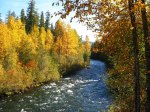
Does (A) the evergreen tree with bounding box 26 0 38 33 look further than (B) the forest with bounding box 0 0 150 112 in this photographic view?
Yes

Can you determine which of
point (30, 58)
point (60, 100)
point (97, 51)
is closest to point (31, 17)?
point (30, 58)

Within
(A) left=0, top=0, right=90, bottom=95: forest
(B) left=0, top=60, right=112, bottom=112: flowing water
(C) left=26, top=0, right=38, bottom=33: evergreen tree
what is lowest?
(B) left=0, top=60, right=112, bottom=112: flowing water

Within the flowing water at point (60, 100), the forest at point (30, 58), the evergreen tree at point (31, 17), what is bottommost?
the flowing water at point (60, 100)

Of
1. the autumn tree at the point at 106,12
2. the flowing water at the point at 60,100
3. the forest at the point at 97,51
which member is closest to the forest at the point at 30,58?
the forest at the point at 97,51

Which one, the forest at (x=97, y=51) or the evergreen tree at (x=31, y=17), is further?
the evergreen tree at (x=31, y=17)

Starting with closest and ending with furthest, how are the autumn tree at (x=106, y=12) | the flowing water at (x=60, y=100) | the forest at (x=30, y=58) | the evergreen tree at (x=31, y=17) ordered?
1. the autumn tree at (x=106, y=12)
2. the flowing water at (x=60, y=100)
3. the forest at (x=30, y=58)
4. the evergreen tree at (x=31, y=17)

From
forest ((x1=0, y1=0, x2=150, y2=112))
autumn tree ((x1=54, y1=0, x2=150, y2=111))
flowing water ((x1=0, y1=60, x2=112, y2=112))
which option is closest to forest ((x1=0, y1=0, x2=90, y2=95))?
Answer: forest ((x1=0, y1=0, x2=150, y2=112))

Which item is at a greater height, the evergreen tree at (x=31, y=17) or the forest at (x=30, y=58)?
the evergreen tree at (x=31, y=17)

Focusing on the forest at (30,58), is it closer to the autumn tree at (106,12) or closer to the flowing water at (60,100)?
the flowing water at (60,100)

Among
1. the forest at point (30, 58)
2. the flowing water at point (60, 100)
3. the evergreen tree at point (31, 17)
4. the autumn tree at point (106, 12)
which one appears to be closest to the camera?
the autumn tree at point (106, 12)

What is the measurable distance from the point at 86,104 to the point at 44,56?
26770 millimetres

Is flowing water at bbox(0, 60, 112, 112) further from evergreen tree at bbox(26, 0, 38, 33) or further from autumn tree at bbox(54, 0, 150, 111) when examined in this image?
evergreen tree at bbox(26, 0, 38, 33)

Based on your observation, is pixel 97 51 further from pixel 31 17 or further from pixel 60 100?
pixel 31 17

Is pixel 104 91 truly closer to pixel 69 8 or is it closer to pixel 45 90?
pixel 45 90
